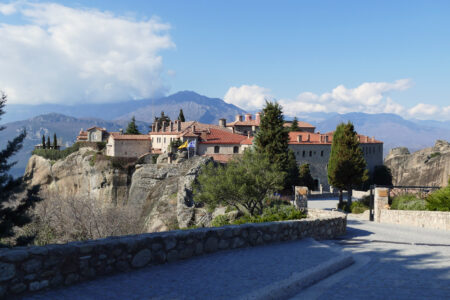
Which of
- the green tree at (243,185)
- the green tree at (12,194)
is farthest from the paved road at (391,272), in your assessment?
the green tree at (243,185)

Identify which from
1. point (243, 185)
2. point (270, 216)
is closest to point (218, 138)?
point (243, 185)

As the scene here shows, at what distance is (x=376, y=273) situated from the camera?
29.7 ft

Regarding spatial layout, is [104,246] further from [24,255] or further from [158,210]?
[158,210]

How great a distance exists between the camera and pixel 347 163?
3603 cm

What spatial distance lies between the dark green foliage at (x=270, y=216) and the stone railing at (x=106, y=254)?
11.8 ft

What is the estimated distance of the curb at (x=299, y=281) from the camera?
22.9 feet

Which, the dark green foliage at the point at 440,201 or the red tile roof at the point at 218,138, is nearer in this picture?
the dark green foliage at the point at 440,201

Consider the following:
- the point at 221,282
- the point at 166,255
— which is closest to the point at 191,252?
the point at 166,255

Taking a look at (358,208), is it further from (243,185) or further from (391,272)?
(391,272)

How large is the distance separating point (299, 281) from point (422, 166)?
251ft

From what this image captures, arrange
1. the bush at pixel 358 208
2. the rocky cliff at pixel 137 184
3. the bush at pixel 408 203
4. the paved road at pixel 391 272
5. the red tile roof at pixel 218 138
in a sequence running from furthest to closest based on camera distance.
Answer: the red tile roof at pixel 218 138 → the rocky cliff at pixel 137 184 → the bush at pixel 358 208 → the bush at pixel 408 203 → the paved road at pixel 391 272

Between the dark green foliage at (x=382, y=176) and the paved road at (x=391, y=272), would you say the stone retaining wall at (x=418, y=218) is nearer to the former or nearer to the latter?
the paved road at (x=391, y=272)

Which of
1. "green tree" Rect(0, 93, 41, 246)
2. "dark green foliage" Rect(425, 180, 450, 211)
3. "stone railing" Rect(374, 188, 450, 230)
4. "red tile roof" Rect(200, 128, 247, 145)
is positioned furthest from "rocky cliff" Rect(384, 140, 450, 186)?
"green tree" Rect(0, 93, 41, 246)

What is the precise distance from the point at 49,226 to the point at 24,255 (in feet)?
84.8
